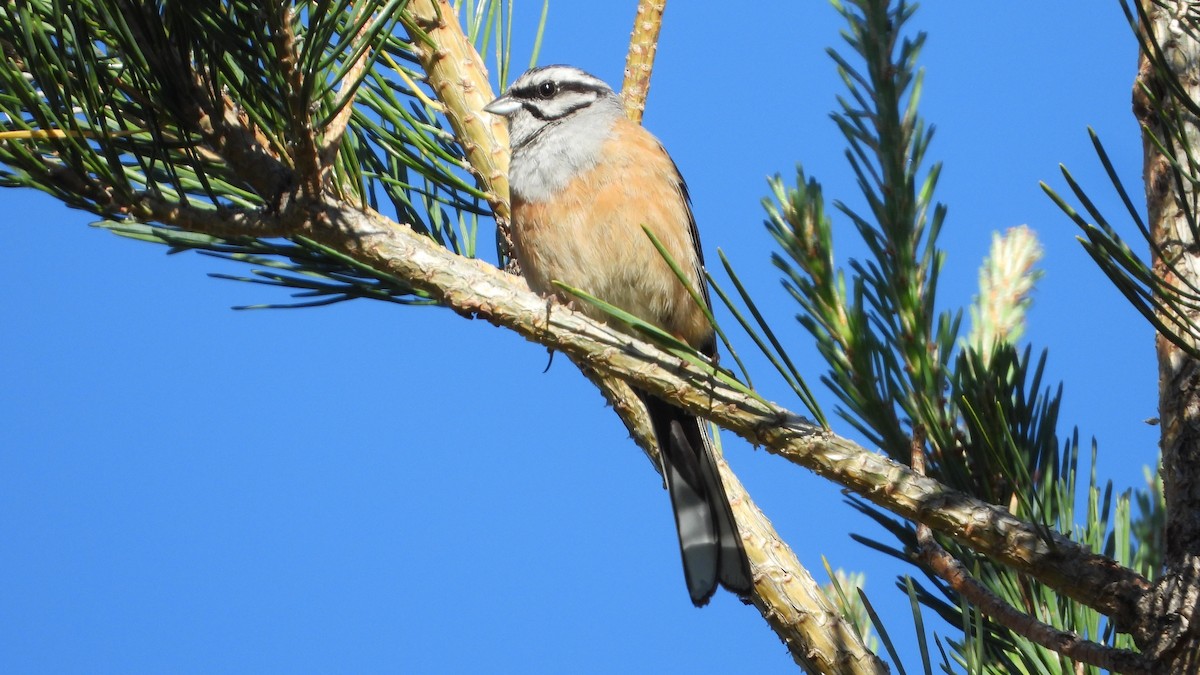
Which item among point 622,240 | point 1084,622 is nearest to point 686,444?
point 622,240

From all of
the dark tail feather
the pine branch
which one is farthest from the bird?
the pine branch

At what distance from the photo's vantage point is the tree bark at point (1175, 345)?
0.93 metres

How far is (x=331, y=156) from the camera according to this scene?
1.24 meters

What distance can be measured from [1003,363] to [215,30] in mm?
968

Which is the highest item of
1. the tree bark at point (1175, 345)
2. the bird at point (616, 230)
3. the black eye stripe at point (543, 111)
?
the black eye stripe at point (543, 111)

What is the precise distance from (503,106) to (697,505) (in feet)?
2.99

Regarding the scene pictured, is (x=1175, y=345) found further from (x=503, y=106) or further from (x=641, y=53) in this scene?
(x=503, y=106)

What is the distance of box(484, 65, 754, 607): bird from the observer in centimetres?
221

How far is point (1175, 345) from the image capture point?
97 cm

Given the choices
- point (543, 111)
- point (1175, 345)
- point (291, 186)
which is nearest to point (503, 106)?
point (543, 111)

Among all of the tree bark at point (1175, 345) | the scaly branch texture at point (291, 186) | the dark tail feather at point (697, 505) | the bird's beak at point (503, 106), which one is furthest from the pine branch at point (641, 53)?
the tree bark at point (1175, 345)

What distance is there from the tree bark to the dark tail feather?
663 mm

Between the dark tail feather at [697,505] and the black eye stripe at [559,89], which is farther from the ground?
the black eye stripe at [559,89]

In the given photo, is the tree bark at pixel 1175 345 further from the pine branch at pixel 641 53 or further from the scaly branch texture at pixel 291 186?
the pine branch at pixel 641 53
